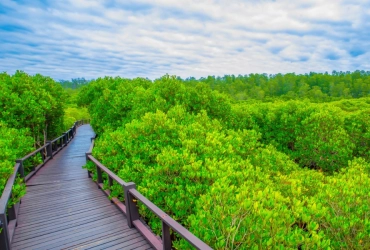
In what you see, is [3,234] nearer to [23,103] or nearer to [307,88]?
[23,103]

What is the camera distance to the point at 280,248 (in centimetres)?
279

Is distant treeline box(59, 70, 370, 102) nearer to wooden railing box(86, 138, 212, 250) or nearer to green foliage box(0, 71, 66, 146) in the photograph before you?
green foliage box(0, 71, 66, 146)

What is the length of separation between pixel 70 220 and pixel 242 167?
4489 mm

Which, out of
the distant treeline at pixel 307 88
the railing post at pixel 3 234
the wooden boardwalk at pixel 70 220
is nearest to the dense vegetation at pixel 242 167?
the wooden boardwalk at pixel 70 220

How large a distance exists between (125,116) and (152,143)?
319 inches

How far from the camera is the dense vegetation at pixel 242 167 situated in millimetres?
3344

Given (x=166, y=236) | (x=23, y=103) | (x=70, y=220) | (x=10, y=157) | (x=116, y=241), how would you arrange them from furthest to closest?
(x=23, y=103), (x=10, y=157), (x=70, y=220), (x=116, y=241), (x=166, y=236)

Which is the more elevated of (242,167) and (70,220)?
(242,167)

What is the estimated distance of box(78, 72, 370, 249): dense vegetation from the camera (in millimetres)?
3344

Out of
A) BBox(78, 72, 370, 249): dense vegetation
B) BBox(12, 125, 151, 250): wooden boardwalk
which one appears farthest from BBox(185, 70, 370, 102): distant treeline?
BBox(12, 125, 151, 250): wooden boardwalk

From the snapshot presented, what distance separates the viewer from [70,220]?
231 inches

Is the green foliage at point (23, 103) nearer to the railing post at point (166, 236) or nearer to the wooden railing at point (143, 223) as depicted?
the wooden railing at point (143, 223)

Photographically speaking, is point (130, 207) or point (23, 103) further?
point (23, 103)

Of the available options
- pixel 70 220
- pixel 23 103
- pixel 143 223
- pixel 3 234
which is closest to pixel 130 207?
pixel 143 223
